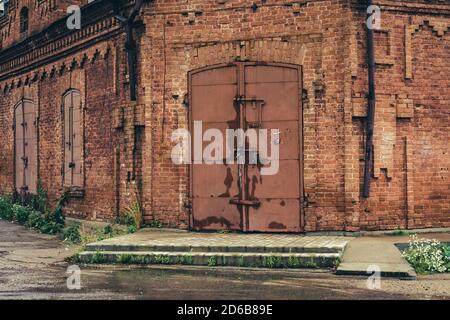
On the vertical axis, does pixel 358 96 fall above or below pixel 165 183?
above

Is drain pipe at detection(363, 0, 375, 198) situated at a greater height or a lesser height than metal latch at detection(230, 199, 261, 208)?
greater

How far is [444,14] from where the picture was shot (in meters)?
10.7

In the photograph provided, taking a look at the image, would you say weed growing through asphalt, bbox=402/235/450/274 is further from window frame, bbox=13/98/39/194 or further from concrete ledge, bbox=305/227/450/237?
window frame, bbox=13/98/39/194

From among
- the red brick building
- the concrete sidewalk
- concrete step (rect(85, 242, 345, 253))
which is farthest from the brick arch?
concrete step (rect(85, 242, 345, 253))

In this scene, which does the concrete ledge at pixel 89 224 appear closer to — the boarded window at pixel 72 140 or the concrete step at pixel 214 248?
the boarded window at pixel 72 140

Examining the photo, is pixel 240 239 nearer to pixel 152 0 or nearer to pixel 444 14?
pixel 152 0

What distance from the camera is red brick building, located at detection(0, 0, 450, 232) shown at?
1012 cm

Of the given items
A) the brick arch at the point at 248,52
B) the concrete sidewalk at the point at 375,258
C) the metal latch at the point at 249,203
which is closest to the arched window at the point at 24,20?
the brick arch at the point at 248,52

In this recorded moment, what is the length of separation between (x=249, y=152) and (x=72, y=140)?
5.34 m

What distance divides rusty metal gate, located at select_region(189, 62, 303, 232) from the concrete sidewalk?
1.52 metres

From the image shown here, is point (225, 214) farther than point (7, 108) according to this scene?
No

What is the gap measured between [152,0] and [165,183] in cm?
361

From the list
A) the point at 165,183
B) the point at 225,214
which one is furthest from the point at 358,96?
the point at 165,183
